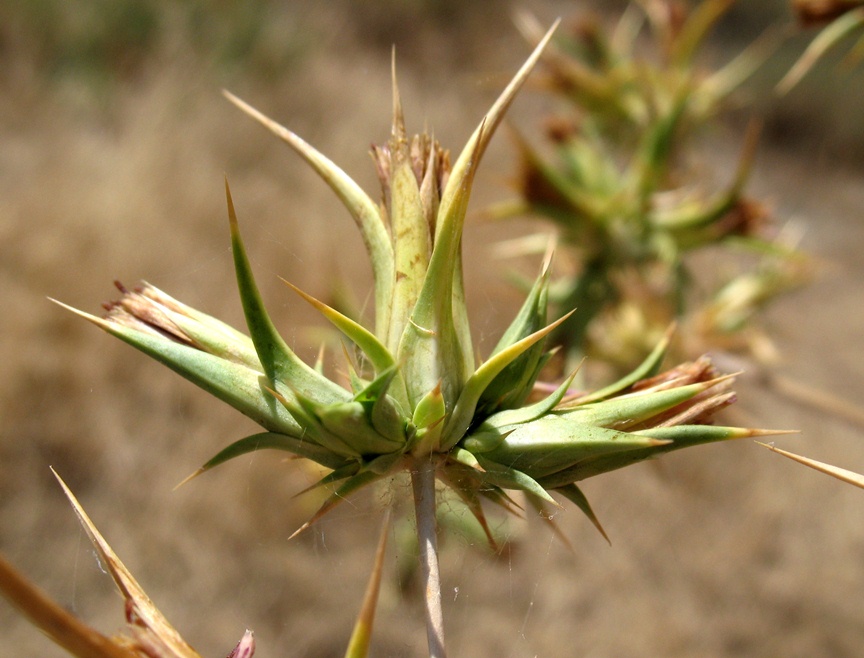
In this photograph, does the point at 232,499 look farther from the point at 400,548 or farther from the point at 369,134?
the point at 369,134

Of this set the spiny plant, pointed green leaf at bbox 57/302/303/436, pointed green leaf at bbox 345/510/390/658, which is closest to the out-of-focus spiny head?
pointed green leaf at bbox 57/302/303/436

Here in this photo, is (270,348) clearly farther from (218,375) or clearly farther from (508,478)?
(508,478)

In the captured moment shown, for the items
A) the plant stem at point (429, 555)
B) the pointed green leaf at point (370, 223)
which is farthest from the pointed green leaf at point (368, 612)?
the pointed green leaf at point (370, 223)

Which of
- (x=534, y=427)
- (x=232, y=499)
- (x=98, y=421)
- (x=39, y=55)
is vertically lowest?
(x=232, y=499)

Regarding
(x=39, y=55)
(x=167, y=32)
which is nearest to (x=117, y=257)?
(x=39, y=55)

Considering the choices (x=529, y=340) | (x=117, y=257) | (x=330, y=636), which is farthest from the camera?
(x=117, y=257)

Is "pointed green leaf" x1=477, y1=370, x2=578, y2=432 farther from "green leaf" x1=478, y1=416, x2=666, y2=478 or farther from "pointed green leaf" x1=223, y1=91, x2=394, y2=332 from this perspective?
"pointed green leaf" x1=223, y1=91, x2=394, y2=332
